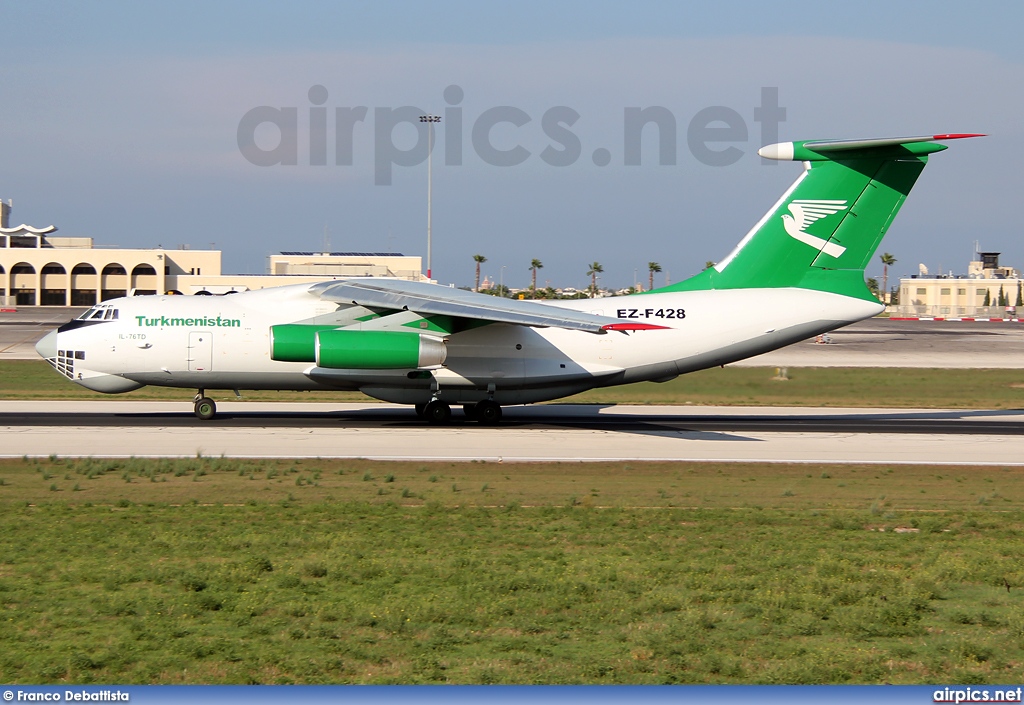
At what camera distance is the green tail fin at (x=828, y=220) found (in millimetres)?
22453

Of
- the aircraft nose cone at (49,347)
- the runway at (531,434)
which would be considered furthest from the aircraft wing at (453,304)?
the aircraft nose cone at (49,347)

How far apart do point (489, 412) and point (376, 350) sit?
3712 mm

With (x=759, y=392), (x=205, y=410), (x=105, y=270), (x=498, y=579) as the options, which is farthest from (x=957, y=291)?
(x=498, y=579)

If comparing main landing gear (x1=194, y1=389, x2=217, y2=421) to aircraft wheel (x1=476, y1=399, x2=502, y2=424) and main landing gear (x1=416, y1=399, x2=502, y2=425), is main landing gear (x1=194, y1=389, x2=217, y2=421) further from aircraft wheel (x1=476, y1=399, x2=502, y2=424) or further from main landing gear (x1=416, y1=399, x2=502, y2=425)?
aircraft wheel (x1=476, y1=399, x2=502, y2=424)

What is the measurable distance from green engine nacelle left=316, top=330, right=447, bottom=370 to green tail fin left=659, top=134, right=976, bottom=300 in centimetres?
728

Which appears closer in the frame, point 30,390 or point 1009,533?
point 1009,533

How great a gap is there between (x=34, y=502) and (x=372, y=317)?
10125 millimetres

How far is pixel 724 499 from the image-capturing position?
14844mm

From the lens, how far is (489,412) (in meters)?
23.8

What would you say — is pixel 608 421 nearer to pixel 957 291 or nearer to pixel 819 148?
pixel 819 148

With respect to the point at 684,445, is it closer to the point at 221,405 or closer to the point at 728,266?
the point at 728,266

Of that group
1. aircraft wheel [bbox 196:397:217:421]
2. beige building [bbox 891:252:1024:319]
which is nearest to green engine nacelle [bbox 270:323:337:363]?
aircraft wheel [bbox 196:397:217:421]

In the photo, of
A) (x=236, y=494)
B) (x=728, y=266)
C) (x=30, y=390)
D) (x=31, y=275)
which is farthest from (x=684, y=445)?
(x=31, y=275)

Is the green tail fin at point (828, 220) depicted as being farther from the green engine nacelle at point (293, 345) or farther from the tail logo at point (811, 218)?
the green engine nacelle at point (293, 345)
